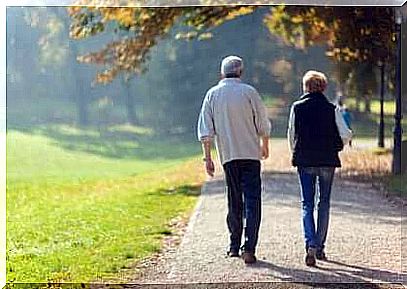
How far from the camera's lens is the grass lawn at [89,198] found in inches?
269

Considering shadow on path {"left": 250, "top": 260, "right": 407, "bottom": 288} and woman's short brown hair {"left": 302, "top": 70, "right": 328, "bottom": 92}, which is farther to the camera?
woman's short brown hair {"left": 302, "top": 70, "right": 328, "bottom": 92}

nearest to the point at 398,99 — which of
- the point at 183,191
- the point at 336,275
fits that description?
the point at 336,275

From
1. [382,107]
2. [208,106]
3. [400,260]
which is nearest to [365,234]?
[400,260]

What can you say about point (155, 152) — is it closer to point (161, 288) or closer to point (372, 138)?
point (161, 288)

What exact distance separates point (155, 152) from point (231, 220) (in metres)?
0.89

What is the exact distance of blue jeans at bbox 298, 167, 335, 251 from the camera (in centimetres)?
648

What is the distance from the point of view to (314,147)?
6504mm

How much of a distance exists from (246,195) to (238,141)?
396mm

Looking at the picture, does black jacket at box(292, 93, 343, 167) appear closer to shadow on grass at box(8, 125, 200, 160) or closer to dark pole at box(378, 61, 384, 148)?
dark pole at box(378, 61, 384, 148)

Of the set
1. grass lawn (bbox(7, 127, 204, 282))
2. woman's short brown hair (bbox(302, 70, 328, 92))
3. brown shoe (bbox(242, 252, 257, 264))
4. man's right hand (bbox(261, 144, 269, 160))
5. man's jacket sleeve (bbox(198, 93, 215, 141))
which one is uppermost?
woman's short brown hair (bbox(302, 70, 328, 92))

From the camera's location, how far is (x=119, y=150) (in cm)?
714

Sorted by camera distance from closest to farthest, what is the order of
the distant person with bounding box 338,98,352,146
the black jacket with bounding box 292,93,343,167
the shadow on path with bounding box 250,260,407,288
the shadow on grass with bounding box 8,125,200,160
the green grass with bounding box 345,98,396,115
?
the shadow on path with bounding box 250,260,407,288 → the black jacket with bounding box 292,93,343,167 → the distant person with bounding box 338,98,352,146 → the green grass with bounding box 345,98,396,115 → the shadow on grass with bounding box 8,125,200,160

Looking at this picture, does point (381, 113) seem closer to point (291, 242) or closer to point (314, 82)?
point (314, 82)

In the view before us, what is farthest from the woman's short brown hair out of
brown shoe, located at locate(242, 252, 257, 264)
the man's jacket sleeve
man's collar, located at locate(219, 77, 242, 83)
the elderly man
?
brown shoe, located at locate(242, 252, 257, 264)
